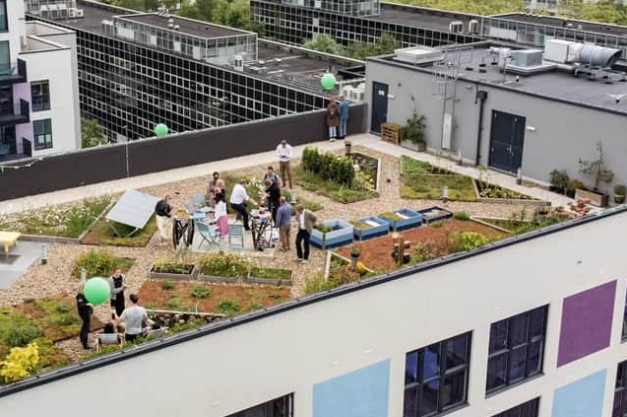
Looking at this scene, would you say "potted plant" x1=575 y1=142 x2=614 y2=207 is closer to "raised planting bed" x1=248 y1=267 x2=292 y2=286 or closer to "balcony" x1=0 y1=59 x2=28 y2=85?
"raised planting bed" x1=248 y1=267 x2=292 y2=286

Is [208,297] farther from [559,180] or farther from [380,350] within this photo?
[559,180]

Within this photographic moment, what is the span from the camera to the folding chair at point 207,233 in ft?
74.6

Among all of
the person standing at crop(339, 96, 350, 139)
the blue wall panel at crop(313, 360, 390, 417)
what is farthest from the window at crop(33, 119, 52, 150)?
the blue wall panel at crop(313, 360, 390, 417)

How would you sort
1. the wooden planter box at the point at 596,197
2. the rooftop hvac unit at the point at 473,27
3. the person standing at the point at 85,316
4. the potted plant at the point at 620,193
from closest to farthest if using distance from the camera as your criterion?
the person standing at the point at 85,316, the potted plant at the point at 620,193, the wooden planter box at the point at 596,197, the rooftop hvac unit at the point at 473,27

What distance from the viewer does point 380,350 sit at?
1869 cm

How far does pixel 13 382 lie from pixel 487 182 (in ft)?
57.7

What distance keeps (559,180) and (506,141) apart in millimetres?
2419

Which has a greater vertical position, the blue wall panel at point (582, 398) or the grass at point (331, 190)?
the grass at point (331, 190)

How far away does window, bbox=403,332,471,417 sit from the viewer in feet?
64.7

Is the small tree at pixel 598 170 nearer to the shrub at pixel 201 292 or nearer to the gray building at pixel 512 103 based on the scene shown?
the gray building at pixel 512 103

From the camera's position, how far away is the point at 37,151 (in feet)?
175

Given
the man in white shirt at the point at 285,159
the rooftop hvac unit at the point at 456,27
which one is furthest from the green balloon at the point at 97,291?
the rooftop hvac unit at the point at 456,27

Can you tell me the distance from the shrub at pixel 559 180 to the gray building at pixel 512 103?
212mm

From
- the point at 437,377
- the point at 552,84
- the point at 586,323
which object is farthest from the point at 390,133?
the point at 437,377
